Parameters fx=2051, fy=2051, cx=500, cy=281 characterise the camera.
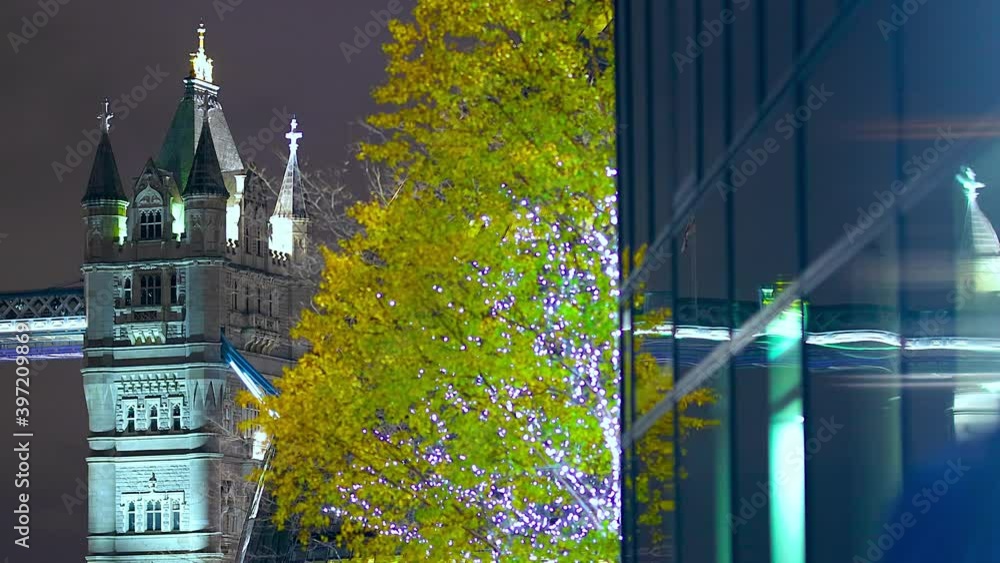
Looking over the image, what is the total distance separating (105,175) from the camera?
94.9 meters

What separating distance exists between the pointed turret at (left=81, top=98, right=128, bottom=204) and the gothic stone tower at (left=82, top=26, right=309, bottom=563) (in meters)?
0.07

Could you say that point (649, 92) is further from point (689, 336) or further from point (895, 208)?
point (895, 208)

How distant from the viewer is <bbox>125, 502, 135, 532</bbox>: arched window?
9219 cm

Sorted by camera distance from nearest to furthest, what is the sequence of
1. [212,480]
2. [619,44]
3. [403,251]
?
[619,44] → [403,251] → [212,480]

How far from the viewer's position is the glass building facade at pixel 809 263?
5.70 meters

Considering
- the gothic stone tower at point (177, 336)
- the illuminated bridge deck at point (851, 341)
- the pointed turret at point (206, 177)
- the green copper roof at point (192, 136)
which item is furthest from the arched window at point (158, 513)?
the illuminated bridge deck at point (851, 341)

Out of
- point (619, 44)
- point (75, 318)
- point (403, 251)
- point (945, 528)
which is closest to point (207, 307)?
point (75, 318)

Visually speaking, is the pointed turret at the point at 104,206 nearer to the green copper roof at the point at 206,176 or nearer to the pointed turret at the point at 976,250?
the green copper roof at the point at 206,176

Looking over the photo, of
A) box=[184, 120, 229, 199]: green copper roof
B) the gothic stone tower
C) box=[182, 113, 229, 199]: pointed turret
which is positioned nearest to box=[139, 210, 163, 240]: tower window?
the gothic stone tower

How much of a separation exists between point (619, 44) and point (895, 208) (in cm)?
553

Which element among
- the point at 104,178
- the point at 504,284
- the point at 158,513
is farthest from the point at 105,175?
the point at 504,284

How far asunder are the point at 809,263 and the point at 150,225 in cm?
9014

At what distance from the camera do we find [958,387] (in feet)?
18.6

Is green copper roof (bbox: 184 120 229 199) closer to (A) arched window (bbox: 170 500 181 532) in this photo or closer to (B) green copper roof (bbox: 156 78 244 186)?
(B) green copper roof (bbox: 156 78 244 186)
